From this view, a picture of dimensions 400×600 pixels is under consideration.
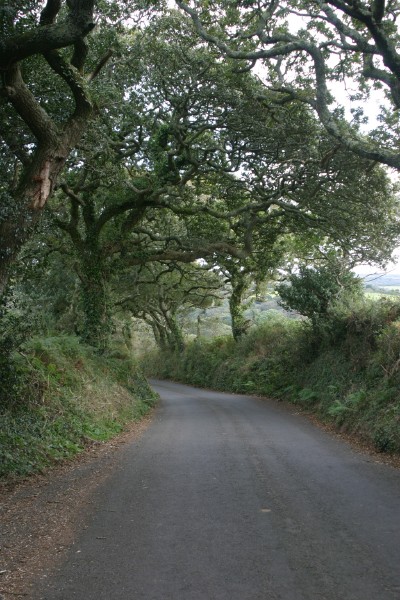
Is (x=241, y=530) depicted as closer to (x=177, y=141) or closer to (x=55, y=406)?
(x=55, y=406)

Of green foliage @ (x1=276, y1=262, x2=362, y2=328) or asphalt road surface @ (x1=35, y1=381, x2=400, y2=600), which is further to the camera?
green foliage @ (x1=276, y1=262, x2=362, y2=328)

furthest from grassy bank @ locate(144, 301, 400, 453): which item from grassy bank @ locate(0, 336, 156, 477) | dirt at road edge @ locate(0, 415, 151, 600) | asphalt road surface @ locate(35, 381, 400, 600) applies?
grassy bank @ locate(0, 336, 156, 477)

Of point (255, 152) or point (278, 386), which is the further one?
point (278, 386)

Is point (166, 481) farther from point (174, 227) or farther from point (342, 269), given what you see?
point (174, 227)

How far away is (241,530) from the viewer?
5.73 m

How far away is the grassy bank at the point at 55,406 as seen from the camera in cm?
915

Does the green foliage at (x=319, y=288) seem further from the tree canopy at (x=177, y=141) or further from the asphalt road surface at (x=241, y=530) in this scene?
the asphalt road surface at (x=241, y=530)

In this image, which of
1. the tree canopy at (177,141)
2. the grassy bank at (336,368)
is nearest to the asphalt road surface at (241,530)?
the grassy bank at (336,368)

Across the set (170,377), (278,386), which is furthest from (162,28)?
(170,377)

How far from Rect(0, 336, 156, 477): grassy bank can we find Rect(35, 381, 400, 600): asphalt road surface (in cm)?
161

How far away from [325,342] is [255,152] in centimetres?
804

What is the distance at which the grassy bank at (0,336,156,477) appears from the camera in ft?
30.0

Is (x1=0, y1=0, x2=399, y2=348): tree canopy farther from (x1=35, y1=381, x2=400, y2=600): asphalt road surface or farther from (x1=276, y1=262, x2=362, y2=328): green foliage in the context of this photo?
(x1=35, y1=381, x2=400, y2=600): asphalt road surface

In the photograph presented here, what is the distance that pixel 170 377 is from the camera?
4303 cm
